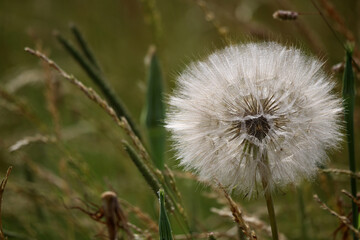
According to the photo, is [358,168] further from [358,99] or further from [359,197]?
[359,197]

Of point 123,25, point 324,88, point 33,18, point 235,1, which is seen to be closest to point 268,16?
point 235,1

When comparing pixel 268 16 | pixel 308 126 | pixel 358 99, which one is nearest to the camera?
pixel 308 126

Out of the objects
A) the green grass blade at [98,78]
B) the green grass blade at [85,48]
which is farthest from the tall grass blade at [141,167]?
the green grass blade at [85,48]

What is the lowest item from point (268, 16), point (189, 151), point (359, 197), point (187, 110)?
point (359, 197)

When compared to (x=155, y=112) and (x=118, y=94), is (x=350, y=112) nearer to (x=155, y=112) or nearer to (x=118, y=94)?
(x=155, y=112)

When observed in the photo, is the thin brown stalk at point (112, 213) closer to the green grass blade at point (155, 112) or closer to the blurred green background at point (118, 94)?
the blurred green background at point (118, 94)

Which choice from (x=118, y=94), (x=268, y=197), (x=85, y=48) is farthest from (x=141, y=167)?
(x=118, y=94)
